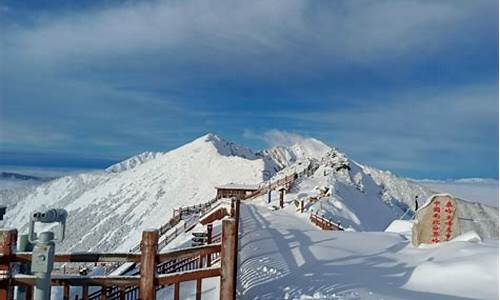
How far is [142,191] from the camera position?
243 ft

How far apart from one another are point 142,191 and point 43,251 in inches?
2784

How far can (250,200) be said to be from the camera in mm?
36844

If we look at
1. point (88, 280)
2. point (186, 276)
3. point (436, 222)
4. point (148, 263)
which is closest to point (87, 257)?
point (88, 280)

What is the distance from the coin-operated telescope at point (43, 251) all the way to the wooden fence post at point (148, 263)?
87 cm

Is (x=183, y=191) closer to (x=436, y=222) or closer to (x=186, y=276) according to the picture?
(x=436, y=222)

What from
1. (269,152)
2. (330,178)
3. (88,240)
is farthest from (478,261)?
(269,152)

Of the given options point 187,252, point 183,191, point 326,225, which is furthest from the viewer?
point 183,191

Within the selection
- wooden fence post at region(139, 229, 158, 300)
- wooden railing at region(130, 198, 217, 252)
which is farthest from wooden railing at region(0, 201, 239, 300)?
→ wooden railing at region(130, 198, 217, 252)

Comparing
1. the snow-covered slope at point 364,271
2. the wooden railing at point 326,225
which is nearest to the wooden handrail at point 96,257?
the snow-covered slope at point 364,271

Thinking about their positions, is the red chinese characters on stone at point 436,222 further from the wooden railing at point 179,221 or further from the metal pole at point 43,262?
the wooden railing at point 179,221

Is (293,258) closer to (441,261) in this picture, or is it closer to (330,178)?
(441,261)

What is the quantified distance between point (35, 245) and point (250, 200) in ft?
105

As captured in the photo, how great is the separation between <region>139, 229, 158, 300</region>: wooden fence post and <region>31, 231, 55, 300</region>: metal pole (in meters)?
0.88

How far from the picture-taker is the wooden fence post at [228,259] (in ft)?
18.2
